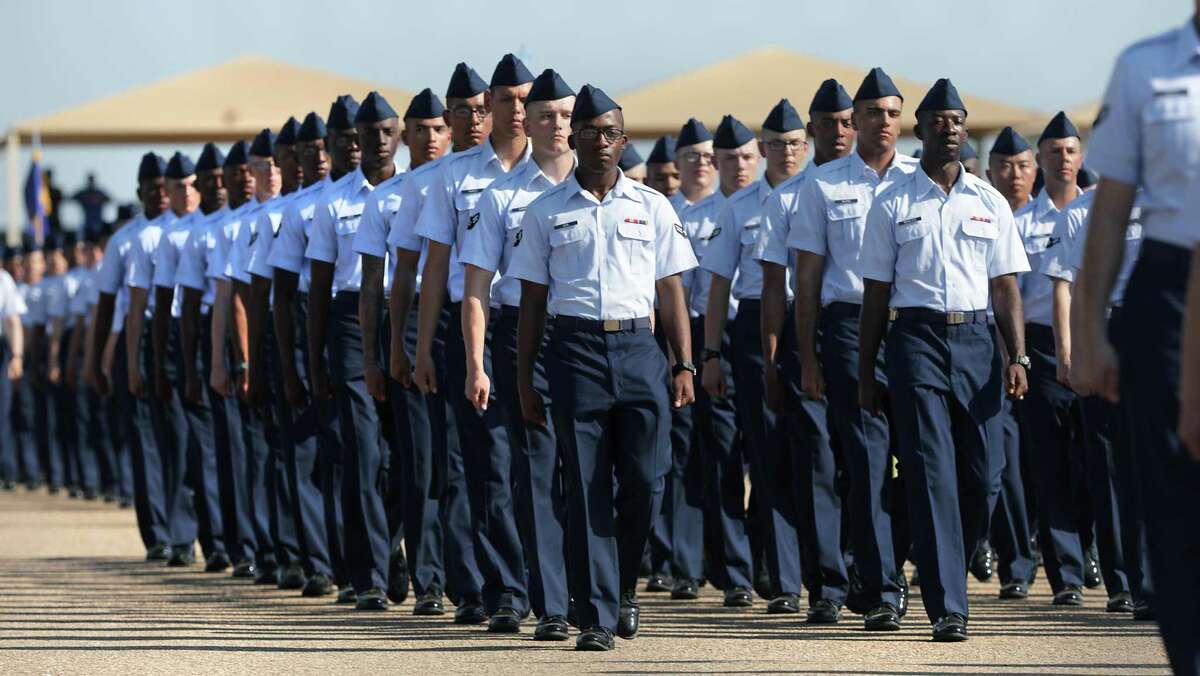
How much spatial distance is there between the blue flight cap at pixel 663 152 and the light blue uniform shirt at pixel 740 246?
225cm

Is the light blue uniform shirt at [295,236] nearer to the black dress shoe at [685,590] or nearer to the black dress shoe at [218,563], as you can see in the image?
the black dress shoe at [685,590]

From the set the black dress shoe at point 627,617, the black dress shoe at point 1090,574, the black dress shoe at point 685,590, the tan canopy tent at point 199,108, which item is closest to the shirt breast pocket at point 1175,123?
the black dress shoe at point 627,617

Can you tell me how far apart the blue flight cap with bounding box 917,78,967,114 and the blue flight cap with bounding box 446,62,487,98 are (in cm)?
211

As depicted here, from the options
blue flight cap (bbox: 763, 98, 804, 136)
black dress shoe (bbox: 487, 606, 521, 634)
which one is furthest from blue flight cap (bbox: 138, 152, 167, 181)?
black dress shoe (bbox: 487, 606, 521, 634)

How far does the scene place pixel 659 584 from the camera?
13094 millimetres

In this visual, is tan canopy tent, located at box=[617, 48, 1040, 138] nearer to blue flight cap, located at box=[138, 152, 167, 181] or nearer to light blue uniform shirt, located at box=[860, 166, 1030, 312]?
blue flight cap, located at box=[138, 152, 167, 181]

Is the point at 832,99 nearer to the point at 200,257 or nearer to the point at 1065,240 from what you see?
the point at 1065,240

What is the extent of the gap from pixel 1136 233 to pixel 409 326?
331 cm

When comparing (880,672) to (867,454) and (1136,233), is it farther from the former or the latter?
(1136,233)

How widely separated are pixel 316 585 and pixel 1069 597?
3821mm

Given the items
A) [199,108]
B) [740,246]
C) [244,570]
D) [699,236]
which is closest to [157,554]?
[244,570]

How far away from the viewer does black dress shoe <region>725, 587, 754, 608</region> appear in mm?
12094

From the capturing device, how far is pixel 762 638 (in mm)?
10203

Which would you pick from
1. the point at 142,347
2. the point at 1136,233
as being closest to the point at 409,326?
the point at 1136,233
